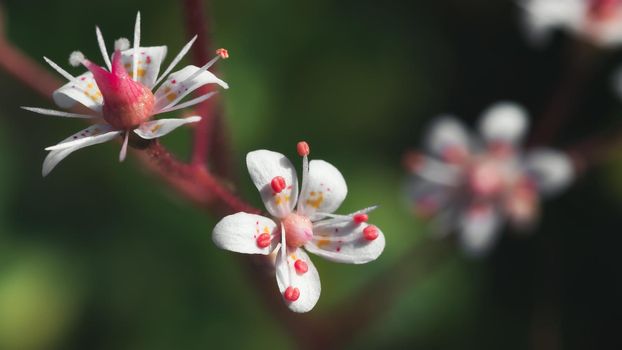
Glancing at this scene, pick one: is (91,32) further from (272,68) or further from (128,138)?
(128,138)

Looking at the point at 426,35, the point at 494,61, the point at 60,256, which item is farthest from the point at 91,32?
the point at 494,61

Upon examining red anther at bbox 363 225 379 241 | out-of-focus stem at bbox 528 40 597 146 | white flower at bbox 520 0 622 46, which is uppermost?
white flower at bbox 520 0 622 46

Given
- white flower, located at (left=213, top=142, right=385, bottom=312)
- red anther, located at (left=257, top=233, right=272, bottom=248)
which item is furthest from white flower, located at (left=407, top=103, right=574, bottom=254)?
red anther, located at (left=257, top=233, right=272, bottom=248)

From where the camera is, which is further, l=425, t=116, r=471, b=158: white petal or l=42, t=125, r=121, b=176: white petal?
l=425, t=116, r=471, b=158: white petal

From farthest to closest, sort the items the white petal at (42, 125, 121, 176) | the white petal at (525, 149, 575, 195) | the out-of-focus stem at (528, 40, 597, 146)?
1. the out-of-focus stem at (528, 40, 597, 146)
2. the white petal at (525, 149, 575, 195)
3. the white petal at (42, 125, 121, 176)

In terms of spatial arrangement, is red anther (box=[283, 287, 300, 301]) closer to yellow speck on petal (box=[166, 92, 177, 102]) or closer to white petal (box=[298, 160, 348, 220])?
white petal (box=[298, 160, 348, 220])

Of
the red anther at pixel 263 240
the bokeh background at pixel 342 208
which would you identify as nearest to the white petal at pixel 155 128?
the red anther at pixel 263 240

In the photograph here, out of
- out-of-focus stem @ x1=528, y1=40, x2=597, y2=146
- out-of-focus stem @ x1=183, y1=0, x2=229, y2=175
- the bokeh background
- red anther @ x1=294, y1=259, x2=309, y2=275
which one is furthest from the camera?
the bokeh background
